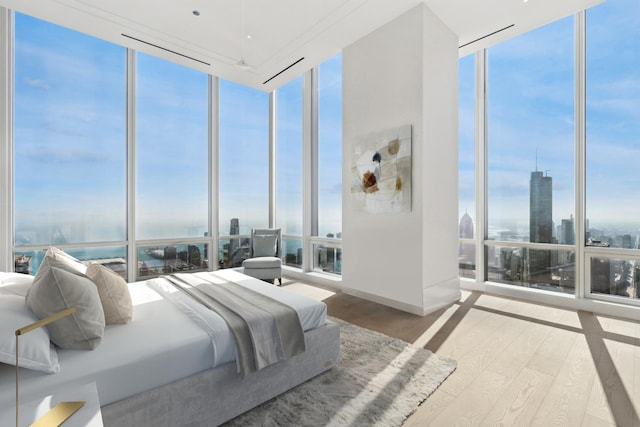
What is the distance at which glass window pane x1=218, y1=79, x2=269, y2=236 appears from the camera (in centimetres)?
580

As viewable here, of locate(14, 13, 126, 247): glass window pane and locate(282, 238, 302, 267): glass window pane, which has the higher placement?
locate(14, 13, 126, 247): glass window pane

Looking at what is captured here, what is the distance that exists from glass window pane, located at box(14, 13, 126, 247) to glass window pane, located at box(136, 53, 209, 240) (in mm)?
267

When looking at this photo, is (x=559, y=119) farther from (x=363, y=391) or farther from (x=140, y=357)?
(x=140, y=357)

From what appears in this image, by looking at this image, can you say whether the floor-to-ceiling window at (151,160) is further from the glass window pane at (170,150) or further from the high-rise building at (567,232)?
the high-rise building at (567,232)

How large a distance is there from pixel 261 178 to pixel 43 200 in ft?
10.9

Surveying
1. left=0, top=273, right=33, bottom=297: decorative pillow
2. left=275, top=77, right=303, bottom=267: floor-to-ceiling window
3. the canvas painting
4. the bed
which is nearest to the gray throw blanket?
the bed

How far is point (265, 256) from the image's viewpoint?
17.5ft

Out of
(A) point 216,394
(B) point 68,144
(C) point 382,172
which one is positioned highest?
(B) point 68,144

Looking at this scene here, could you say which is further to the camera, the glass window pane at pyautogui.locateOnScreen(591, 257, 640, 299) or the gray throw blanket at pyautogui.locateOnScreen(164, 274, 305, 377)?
the glass window pane at pyautogui.locateOnScreen(591, 257, 640, 299)

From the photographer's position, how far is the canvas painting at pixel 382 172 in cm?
367

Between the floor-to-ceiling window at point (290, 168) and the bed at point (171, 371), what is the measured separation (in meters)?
3.67

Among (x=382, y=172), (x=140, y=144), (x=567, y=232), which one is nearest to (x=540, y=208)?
(x=567, y=232)

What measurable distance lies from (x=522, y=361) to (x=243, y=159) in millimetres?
5211

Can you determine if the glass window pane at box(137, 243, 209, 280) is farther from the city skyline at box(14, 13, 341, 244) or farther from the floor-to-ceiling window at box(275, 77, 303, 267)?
the floor-to-ceiling window at box(275, 77, 303, 267)
